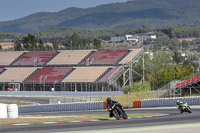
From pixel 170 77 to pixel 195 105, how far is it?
50.4m

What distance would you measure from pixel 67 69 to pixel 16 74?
9.81 m

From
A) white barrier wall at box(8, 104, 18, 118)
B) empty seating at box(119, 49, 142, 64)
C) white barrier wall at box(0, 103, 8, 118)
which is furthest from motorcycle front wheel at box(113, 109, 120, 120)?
empty seating at box(119, 49, 142, 64)

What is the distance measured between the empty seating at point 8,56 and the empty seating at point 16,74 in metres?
4.39

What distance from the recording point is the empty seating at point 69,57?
94.9m

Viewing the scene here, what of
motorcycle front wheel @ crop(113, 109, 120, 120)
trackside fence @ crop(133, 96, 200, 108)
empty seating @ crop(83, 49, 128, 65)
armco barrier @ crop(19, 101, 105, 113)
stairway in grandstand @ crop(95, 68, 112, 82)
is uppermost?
empty seating @ crop(83, 49, 128, 65)

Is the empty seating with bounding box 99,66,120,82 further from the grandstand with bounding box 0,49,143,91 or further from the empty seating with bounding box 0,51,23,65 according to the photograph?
the empty seating with bounding box 0,51,23,65

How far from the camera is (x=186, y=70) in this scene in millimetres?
98938

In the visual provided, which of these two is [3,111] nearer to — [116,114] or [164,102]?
[116,114]

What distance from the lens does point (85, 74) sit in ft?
284

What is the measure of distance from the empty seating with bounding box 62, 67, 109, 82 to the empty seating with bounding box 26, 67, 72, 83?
2.11 metres

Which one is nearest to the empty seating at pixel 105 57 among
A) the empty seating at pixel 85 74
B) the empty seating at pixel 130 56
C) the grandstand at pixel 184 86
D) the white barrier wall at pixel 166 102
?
the empty seating at pixel 130 56

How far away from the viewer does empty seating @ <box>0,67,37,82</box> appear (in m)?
91.3

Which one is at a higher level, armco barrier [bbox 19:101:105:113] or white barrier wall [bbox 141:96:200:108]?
white barrier wall [bbox 141:96:200:108]

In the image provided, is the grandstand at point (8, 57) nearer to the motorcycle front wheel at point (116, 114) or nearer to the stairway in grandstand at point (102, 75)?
the stairway in grandstand at point (102, 75)
